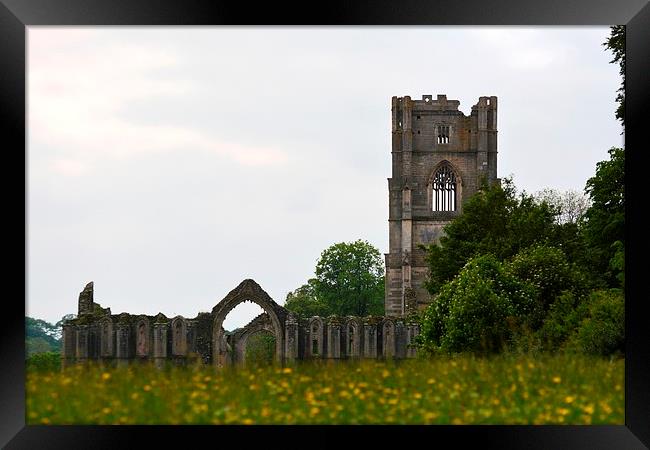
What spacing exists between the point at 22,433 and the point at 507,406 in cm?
405

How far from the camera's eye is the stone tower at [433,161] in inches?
2539

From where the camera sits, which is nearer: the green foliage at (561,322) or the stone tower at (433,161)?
the green foliage at (561,322)

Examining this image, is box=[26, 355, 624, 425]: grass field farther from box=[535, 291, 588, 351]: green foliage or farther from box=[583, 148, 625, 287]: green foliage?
box=[583, 148, 625, 287]: green foliage

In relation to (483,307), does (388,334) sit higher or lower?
lower

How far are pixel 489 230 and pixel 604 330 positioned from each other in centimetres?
2439

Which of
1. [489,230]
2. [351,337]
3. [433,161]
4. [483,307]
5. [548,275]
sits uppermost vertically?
[433,161]

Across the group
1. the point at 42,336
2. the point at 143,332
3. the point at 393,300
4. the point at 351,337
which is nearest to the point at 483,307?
the point at 42,336

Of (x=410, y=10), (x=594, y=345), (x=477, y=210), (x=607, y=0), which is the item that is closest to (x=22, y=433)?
→ (x=410, y=10)

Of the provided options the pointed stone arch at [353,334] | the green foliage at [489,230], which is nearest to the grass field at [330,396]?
the green foliage at [489,230]

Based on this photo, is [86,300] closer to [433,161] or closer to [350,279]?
[350,279]

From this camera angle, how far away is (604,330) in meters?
15.4

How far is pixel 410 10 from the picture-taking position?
8906 mm

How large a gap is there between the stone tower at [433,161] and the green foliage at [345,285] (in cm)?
341

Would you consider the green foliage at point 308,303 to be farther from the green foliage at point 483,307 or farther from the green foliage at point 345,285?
the green foliage at point 483,307
